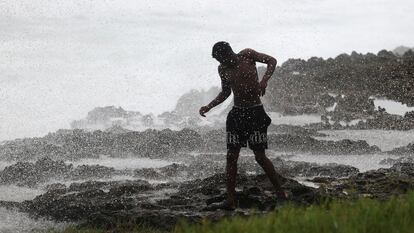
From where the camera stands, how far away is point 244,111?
25.2ft

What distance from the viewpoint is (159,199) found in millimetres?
9586

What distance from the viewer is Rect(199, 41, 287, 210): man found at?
7595 mm

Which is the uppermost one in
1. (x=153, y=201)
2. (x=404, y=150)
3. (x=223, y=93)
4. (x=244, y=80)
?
(x=244, y=80)

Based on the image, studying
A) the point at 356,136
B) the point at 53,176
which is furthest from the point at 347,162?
the point at 53,176

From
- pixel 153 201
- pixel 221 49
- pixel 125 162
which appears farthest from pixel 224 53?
pixel 125 162

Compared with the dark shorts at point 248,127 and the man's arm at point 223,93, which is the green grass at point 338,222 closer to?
the dark shorts at point 248,127

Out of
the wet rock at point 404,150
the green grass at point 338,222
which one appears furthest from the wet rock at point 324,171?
the green grass at point 338,222

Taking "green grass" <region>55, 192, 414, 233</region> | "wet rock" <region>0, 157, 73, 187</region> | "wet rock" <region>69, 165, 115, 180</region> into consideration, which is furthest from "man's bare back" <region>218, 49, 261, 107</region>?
"wet rock" <region>0, 157, 73, 187</region>

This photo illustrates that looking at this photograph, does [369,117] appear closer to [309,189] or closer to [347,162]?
[347,162]

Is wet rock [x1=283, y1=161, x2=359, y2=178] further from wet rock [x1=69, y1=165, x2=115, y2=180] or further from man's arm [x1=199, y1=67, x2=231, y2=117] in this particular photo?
wet rock [x1=69, y1=165, x2=115, y2=180]

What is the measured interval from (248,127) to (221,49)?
1.17 m

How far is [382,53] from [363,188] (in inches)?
1000

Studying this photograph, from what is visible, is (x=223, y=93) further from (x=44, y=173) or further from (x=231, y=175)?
(x=44, y=173)

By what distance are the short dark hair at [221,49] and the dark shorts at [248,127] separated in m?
0.81
